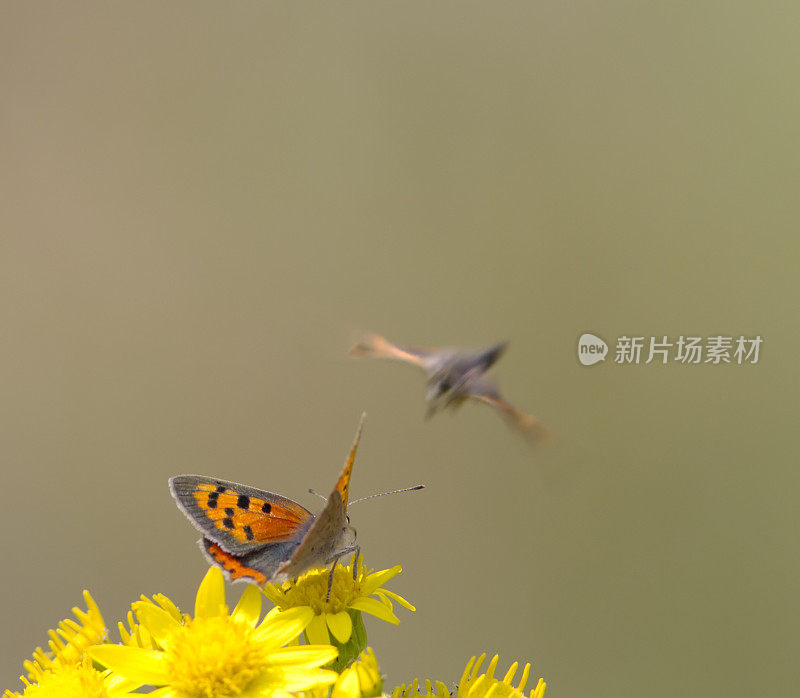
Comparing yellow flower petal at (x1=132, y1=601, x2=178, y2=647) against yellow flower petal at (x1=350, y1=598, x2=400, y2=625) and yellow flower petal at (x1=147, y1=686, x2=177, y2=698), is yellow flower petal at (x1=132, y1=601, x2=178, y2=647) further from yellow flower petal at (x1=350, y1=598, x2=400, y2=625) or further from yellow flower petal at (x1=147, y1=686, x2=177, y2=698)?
yellow flower petal at (x1=350, y1=598, x2=400, y2=625)

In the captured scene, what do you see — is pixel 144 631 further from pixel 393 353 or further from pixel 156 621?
pixel 393 353

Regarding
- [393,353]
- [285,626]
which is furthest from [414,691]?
[393,353]

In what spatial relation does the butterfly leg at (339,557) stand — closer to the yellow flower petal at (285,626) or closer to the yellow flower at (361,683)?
the yellow flower petal at (285,626)

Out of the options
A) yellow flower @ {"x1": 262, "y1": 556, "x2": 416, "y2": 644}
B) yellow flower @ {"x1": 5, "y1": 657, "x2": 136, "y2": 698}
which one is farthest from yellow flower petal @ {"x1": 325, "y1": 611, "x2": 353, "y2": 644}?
yellow flower @ {"x1": 5, "y1": 657, "x2": 136, "y2": 698}

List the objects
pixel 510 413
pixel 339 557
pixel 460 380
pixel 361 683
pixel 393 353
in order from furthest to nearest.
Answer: pixel 393 353 < pixel 460 380 < pixel 510 413 < pixel 339 557 < pixel 361 683

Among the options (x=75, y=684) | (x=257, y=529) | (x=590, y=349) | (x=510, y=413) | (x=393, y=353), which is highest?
(x=590, y=349)

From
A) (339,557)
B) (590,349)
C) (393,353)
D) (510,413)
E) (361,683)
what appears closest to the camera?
(361,683)
